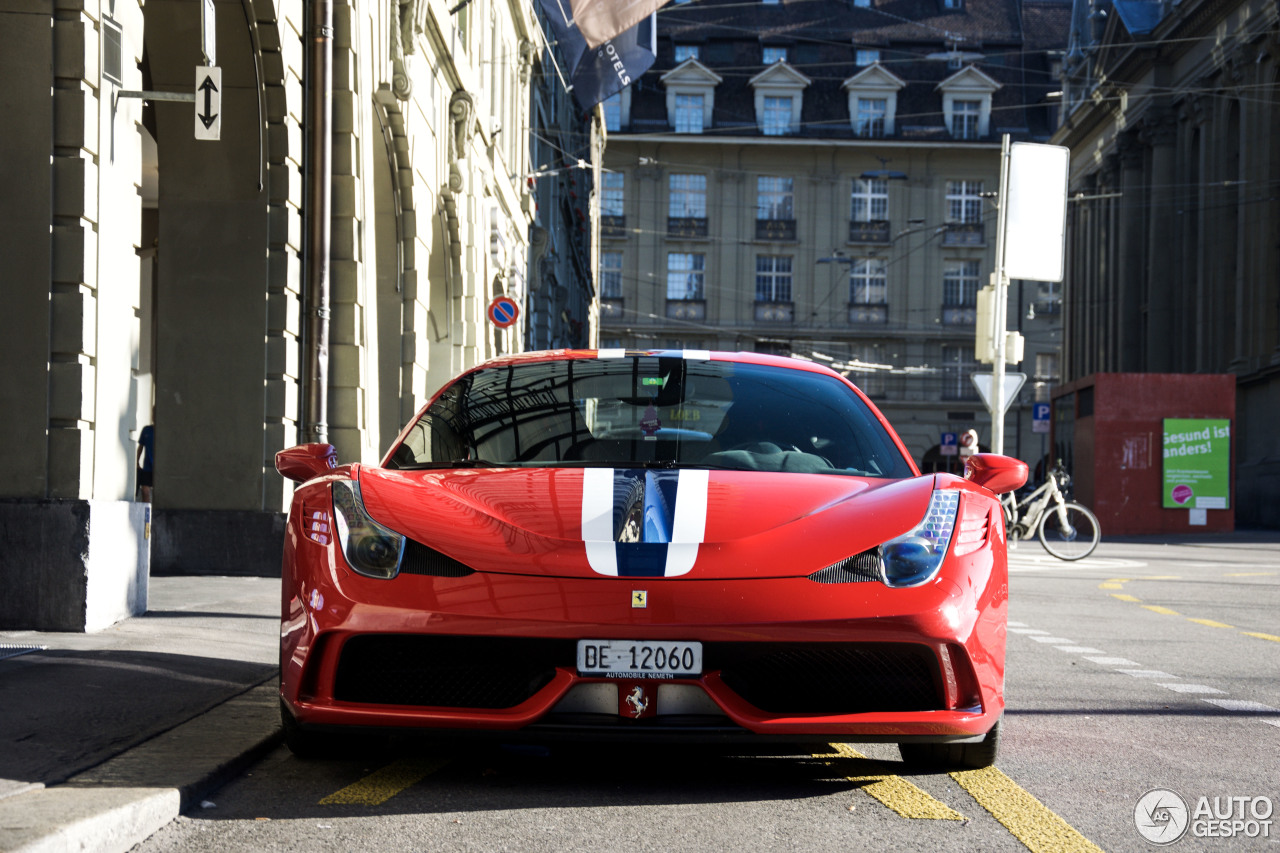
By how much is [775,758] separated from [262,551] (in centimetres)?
787

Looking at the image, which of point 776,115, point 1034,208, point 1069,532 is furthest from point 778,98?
point 1034,208

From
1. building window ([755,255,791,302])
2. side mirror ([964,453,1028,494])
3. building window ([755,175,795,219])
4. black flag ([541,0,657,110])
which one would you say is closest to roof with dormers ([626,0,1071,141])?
building window ([755,175,795,219])

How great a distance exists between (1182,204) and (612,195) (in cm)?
2454

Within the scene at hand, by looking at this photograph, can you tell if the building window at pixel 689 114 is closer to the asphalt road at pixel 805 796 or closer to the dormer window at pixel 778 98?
the dormer window at pixel 778 98

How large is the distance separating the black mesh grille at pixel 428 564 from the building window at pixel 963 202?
5992 cm

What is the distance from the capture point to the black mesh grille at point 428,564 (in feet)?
12.8

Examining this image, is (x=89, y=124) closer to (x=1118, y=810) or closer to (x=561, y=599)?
(x=561, y=599)

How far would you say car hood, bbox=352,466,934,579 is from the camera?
3.89 metres

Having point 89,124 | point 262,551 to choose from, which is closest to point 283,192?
point 262,551

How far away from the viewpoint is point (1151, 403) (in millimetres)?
30609

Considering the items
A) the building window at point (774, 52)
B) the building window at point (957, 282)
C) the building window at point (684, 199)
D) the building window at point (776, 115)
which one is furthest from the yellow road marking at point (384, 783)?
the building window at point (774, 52)

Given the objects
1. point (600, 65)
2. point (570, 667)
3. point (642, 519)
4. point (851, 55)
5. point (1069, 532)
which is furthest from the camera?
point (851, 55)

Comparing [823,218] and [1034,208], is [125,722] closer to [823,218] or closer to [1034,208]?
[1034,208]

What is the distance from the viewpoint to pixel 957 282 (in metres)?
62.2
